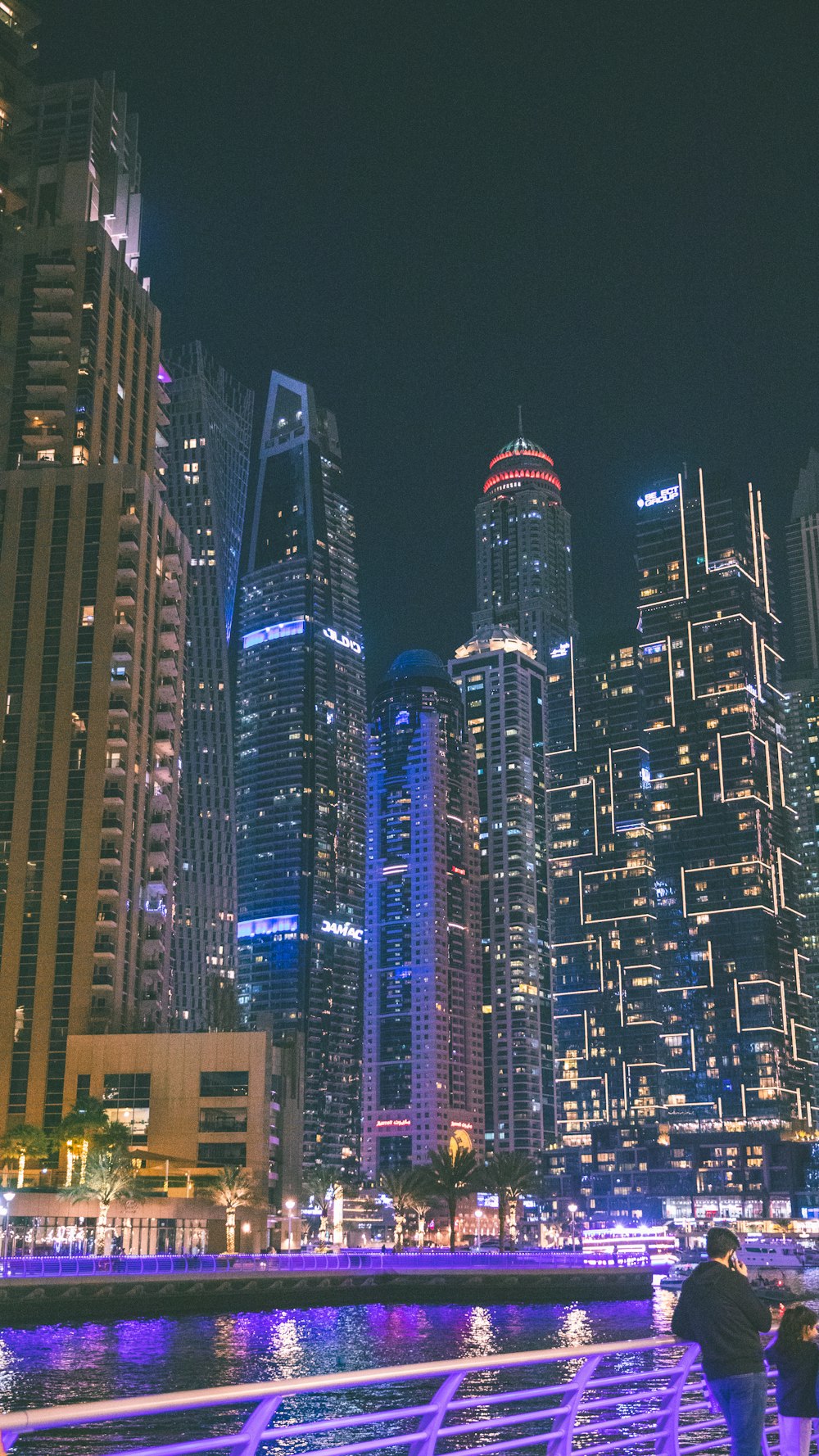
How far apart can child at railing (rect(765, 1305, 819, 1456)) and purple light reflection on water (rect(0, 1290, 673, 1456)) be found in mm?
26013

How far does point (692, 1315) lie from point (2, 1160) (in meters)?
118

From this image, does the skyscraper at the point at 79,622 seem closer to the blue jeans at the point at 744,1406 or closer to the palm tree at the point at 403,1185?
the palm tree at the point at 403,1185

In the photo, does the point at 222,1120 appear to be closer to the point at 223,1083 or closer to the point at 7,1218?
the point at 223,1083

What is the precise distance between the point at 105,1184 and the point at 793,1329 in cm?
10676

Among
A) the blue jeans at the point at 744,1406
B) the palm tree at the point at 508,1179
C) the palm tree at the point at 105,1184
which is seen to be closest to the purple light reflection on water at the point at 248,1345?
the palm tree at the point at 105,1184

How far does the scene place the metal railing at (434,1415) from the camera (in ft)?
29.6

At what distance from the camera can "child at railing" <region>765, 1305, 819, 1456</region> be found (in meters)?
13.3

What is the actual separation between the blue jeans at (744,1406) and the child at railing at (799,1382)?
42.3 inches

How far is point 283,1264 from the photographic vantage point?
370 ft

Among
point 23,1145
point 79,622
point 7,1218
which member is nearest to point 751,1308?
point 23,1145

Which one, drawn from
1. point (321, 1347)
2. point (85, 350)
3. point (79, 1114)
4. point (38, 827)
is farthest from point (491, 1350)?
point (85, 350)

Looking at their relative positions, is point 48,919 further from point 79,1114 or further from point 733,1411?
point 733,1411

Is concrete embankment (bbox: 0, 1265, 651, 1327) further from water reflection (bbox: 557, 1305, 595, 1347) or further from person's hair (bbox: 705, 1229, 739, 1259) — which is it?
person's hair (bbox: 705, 1229, 739, 1259)

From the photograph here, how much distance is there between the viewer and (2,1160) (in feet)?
393
